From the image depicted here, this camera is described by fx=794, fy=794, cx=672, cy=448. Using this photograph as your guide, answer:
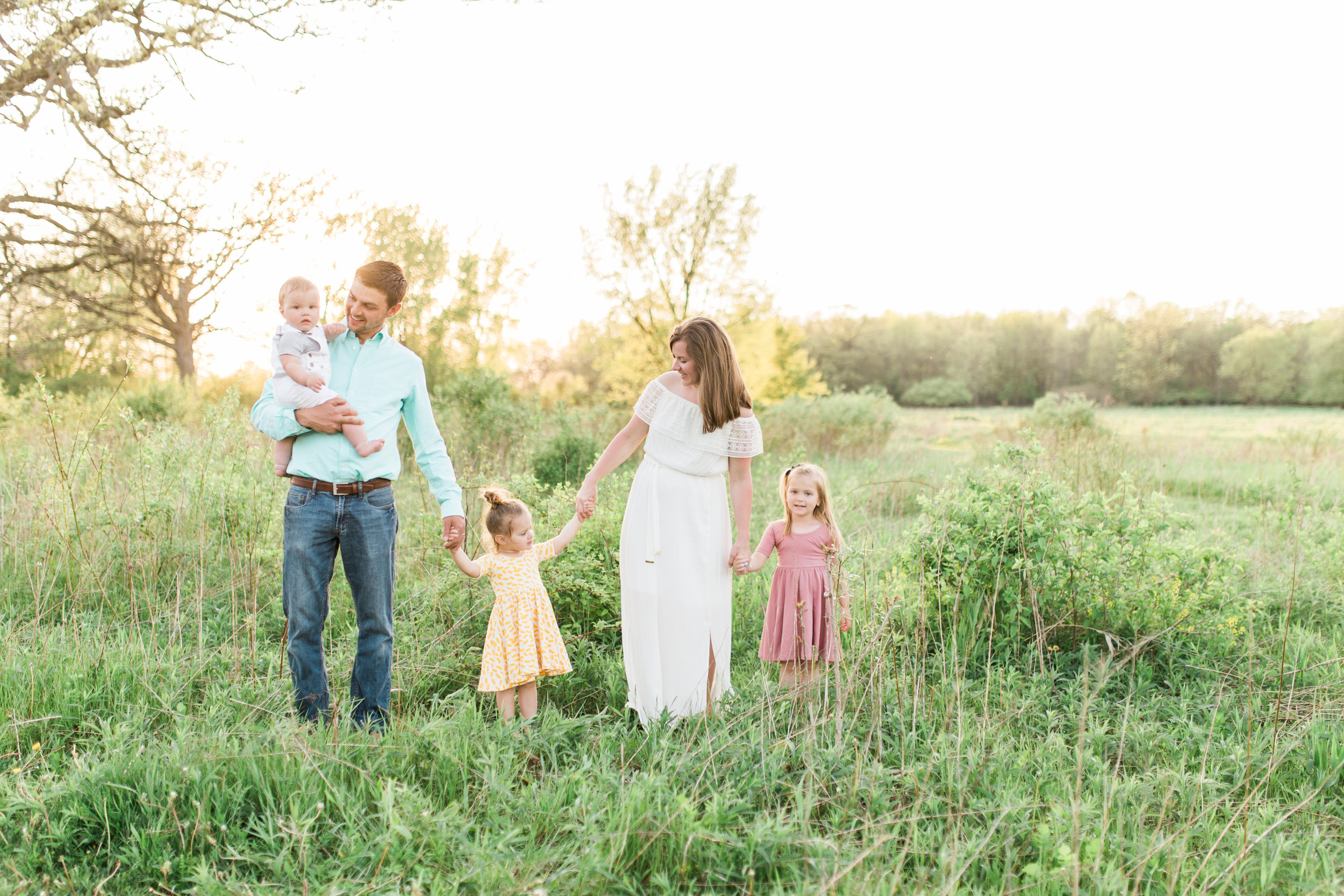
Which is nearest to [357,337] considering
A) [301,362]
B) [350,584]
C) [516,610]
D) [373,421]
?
[301,362]

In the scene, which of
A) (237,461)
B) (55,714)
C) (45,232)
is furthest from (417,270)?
(55,714)

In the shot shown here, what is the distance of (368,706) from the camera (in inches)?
137

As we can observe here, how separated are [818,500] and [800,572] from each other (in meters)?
0.39

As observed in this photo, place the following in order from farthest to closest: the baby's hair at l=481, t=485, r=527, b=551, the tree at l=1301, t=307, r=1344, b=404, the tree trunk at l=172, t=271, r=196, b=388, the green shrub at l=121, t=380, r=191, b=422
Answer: the tree at l=1301, t=307, r=1344, b=404, the tree trunk at l=172, t=271, r=196, b=388, the green shrub at l=121, t=380, r=191, b=422, the baby's hair at l=481, t=485, r=527, b=551

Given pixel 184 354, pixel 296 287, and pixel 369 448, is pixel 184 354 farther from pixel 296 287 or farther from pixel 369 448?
pixel 369 448

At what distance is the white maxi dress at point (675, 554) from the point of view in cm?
375

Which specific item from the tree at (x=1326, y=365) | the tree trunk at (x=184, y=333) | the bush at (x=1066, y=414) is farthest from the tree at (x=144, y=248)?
the tree at (x=1326, y=365)

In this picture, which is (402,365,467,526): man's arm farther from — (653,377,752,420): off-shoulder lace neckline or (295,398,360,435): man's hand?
(653,377,752,420): off-shoulder lace neckline

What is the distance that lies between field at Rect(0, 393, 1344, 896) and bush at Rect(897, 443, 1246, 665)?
0.9 inches

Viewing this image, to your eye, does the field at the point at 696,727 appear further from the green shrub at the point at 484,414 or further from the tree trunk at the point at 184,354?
the tree trunk at the point at 184,354

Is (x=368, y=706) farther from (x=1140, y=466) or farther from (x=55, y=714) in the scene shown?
(x=1140, y=466)

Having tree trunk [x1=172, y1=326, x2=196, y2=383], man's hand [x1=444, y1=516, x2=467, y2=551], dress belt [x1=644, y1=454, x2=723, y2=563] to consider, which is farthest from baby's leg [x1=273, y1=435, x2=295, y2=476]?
tree trunk [x1=172, y1=326, x2=196, y2=383]

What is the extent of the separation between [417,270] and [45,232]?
7.34 metres

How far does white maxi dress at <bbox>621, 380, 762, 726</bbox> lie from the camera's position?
12.3 feet
